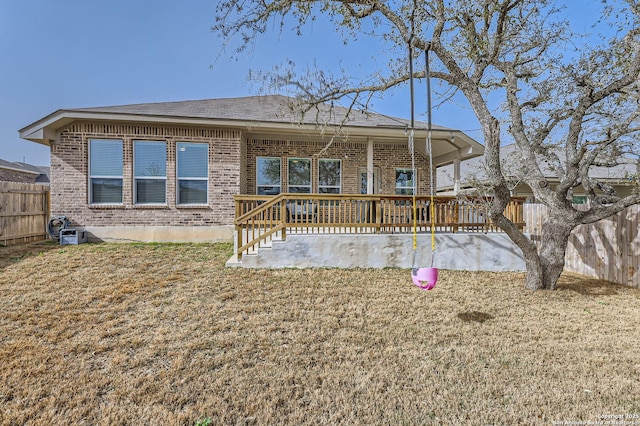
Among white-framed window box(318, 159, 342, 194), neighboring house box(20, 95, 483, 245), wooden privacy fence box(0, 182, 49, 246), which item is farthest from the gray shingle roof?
wooden privacy fence box(0, 182, 49, 246)

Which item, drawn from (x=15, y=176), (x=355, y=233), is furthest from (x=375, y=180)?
(x=15, y=176)

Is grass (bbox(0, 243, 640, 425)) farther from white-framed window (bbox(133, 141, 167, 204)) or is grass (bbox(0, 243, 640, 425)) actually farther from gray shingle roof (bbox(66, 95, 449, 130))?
gray shingle roof (bbox(66, 95, 449, 130))

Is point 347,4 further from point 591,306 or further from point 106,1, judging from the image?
point 106,1

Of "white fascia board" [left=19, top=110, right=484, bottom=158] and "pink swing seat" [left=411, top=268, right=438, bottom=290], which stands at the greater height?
"white fascia board" [left=19, top=110, right=484, bottom=158]

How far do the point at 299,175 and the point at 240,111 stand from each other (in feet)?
9.43

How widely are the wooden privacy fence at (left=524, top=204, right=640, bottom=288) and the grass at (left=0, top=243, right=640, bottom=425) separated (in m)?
0.73

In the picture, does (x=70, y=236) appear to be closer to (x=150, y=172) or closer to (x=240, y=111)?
(x=150, y=172)

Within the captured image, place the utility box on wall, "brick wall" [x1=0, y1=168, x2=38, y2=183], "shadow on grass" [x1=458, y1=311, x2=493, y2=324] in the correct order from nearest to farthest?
"shadow on grass" [x1=458, y1=311, x2=493, y2=324]
the utility box on wall
"brick wall" [x1=0, y1=168, x2=38, y2=183]

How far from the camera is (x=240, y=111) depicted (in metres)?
10.2

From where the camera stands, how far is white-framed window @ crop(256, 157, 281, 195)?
1064cm

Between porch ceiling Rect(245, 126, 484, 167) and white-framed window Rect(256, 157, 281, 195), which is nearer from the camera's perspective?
porch ceiling Rect(245, 126, 484, 167)

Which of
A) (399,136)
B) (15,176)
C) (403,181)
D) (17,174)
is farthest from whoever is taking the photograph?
(17,174)

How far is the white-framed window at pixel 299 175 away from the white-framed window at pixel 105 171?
5121 millimetres

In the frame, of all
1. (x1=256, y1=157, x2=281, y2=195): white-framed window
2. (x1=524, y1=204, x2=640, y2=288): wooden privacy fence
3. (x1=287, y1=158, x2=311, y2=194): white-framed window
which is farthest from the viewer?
(x1=287, y1=158, x2=311, y2=194): white-framed window
